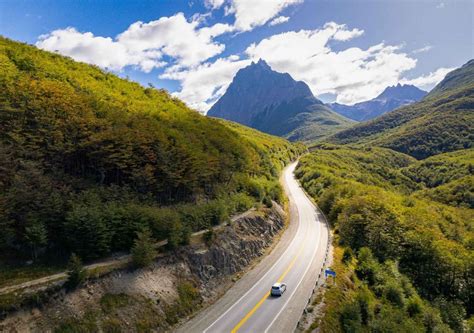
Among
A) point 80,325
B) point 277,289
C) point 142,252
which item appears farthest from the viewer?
point 277,289

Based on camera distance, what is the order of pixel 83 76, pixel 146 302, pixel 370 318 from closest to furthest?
pixel 146 302
pixel 370 318
pixel 83 76

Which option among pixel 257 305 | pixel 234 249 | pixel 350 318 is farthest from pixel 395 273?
pixel 234 249

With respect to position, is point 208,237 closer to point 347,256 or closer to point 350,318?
point 350,318

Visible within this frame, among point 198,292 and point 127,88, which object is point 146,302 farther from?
point 127,88

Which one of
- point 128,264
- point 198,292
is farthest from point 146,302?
point 198,292

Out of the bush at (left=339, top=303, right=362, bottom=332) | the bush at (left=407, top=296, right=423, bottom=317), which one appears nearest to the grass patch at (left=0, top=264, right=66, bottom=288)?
the bush at (left=339, top=303, right=362, bottom=332)
